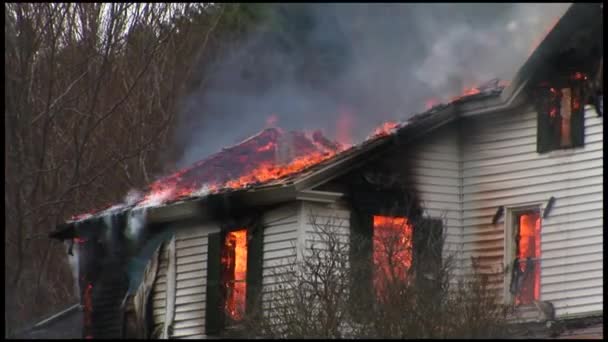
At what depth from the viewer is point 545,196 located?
2162 centimetres

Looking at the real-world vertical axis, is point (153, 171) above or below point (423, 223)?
above

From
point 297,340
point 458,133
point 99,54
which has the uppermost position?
point 99,54

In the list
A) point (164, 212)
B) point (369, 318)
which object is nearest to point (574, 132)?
point (369, 318)

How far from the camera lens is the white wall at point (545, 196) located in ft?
68.1

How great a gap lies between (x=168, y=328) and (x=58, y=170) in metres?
8.63

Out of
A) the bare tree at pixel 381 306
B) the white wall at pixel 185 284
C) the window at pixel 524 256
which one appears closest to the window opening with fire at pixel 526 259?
the window at pixel 524 256

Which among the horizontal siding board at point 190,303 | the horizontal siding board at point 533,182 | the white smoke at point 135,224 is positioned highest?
the horizontal siding board at point 533,182

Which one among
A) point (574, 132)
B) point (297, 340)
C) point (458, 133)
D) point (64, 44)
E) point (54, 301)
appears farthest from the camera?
point (54, 301)

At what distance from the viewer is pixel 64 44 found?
30734 mm

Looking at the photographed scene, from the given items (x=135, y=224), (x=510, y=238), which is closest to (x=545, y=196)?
(x=510, y=238)

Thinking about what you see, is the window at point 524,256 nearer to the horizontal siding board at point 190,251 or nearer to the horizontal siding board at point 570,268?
the horizontal siding board at point 570,268

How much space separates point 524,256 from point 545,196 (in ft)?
3.06

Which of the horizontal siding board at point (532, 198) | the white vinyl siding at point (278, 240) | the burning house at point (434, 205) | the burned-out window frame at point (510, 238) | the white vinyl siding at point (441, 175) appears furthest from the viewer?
the white vinyl siding at point (441, 175)

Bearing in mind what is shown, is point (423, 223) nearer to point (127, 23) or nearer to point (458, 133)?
point (458, 133)
